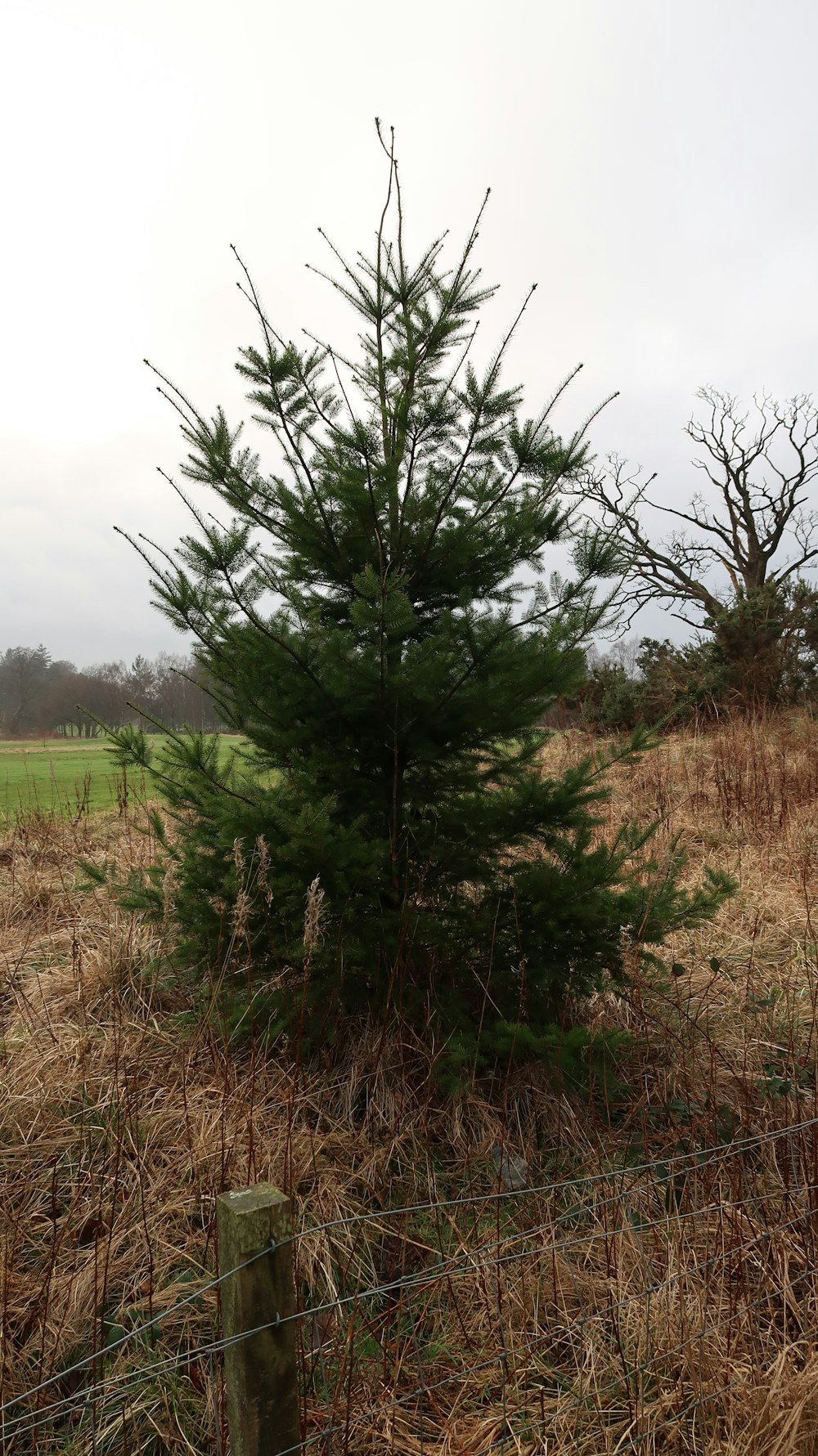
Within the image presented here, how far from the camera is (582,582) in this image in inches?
140

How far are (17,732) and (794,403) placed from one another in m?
35.1

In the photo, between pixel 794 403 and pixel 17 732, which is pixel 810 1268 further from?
pixel 17 732

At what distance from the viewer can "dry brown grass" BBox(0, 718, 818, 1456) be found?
6.77 feet

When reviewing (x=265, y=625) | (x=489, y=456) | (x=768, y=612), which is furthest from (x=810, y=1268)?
(x=768, y=612)

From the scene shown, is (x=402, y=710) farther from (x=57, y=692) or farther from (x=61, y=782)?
(x=57, y=692)

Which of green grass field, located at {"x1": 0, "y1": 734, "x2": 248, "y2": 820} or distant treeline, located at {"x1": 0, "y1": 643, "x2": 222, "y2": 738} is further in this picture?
distant treeline, located at {"x1": 0, "y1": 643, "x2": 222, "y2": 738}

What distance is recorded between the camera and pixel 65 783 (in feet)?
42.9

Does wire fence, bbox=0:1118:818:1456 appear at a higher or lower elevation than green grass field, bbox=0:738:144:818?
lower

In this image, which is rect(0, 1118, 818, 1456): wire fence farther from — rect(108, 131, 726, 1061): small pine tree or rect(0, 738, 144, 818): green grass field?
rect(0, 738, 144, 818): green grass field

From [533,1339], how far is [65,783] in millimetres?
12427

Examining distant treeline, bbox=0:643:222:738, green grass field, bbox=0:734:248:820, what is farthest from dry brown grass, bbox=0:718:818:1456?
distant treeline, bbox=0:643:222:738

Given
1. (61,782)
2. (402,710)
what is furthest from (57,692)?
(402,710)

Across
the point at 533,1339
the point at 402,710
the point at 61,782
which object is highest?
the point at 402,710

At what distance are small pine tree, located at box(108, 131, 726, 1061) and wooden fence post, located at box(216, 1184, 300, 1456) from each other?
5.19 feet
